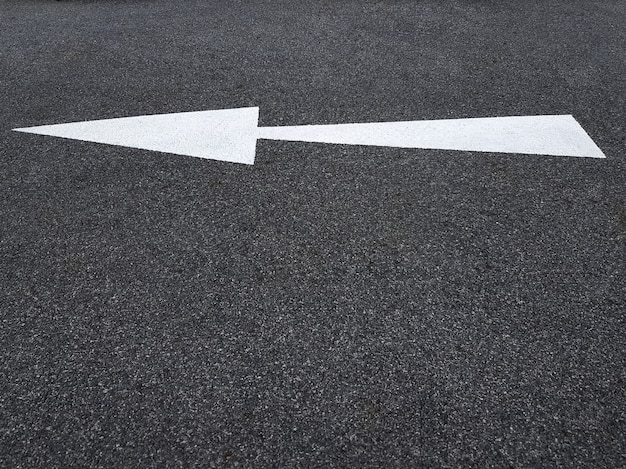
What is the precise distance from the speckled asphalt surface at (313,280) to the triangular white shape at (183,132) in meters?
0.10

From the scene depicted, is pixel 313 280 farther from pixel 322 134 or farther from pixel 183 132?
pixel 183 132

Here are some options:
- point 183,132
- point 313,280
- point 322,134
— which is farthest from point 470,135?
point 183,132

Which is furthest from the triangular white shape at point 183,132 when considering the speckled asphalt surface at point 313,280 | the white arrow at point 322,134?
the speckled asphalt surface at point 313,280

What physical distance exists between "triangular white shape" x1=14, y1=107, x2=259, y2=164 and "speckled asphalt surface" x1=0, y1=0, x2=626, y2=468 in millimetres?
105

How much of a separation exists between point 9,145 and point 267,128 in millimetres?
1528

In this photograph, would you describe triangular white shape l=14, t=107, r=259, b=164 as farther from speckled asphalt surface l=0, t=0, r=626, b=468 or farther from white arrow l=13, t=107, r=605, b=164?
speckled asphalt surface l=0, t=0, r=626, b=468

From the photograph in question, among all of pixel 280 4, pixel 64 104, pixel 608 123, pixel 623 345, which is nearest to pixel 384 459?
pixel 623 345

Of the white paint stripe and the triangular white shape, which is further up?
Answer: the white paint stripe

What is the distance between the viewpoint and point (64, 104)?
398 cm

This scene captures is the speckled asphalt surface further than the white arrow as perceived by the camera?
No

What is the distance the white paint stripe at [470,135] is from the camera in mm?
3498

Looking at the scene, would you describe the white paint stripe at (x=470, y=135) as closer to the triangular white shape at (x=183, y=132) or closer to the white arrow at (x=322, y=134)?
the white arrow at (x=322, y=134)

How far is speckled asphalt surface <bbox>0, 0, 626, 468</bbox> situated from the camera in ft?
6.57

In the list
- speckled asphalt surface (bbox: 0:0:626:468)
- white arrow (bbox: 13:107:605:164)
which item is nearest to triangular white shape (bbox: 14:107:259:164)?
white arrow (bbox: 13:107:605:164)
